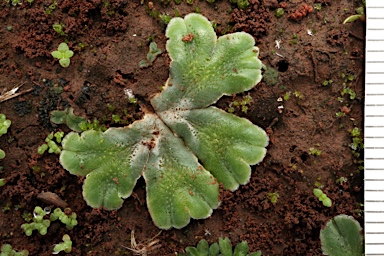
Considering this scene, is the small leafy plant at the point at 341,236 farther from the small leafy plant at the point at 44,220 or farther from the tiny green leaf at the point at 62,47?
the tiny green leaf at the point at 62,47

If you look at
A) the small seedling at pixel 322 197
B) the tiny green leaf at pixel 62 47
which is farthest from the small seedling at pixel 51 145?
the small seedling at pixel 322 197

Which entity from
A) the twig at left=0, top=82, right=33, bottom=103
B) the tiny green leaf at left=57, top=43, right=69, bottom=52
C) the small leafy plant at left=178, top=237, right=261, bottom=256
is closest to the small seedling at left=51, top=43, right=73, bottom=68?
the tiny green leaf at left=57, top=43, right=69, bottom=52

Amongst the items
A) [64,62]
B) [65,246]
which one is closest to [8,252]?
Answer: [65,246]

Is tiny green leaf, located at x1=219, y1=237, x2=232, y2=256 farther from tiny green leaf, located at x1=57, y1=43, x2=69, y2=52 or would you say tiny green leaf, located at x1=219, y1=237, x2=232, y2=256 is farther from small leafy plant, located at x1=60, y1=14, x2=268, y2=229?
tiny green leaf, located at x1=57, y1=43, x2=69, y2=52

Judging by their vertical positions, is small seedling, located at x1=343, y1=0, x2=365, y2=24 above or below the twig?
above

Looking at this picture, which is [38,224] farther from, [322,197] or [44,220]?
[322,197]
